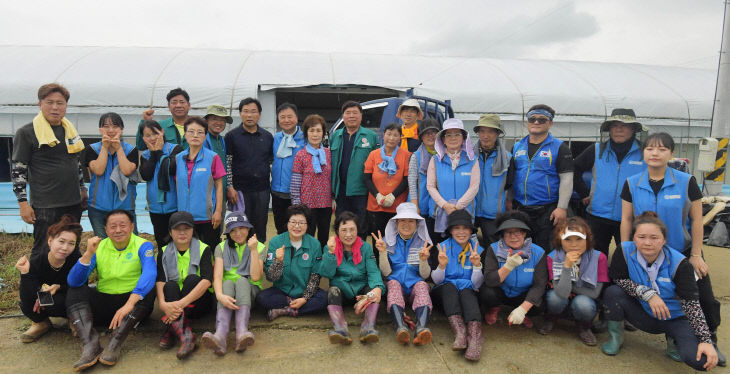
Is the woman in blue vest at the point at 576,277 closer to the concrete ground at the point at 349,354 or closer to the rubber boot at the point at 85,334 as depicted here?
the concrete ground at the point at 349,354

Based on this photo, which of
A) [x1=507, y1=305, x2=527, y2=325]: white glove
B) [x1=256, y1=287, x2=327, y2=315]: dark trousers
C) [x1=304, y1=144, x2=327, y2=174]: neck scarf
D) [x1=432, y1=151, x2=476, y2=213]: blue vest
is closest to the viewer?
[x1=507, y1=305, x2=527, y2=325]: white glove

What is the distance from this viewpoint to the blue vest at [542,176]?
358 cm

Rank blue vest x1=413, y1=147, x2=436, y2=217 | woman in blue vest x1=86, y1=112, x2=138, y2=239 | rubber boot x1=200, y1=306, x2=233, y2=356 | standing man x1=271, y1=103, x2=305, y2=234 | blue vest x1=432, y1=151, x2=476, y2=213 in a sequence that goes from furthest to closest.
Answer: standing man x1=271, y1=103, x2=305, y2=234, blue vest x1=413, y1=147, x2=436, y2=217, blue vest x1=432, y1=151, x2=476, y2=213, woman in blue vest x1=86, y1=112, x2=138, y2=239, rubber boot x1=200, y1=306, x2=233, y2=356

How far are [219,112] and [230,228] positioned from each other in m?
1.32

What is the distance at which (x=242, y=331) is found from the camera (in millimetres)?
2818

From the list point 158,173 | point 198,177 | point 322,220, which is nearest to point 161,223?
point 158,173

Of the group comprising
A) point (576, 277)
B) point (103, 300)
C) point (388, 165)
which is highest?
point (388, 165)

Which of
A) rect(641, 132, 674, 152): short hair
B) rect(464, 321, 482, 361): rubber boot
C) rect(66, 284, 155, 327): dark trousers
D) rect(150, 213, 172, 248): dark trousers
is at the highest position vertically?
rect(641, 132, 674, 152): short hair

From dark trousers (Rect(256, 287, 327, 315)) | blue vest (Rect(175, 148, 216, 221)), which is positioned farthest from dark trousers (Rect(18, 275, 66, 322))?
dark trousers (Rect(256, 287, 327, 315))

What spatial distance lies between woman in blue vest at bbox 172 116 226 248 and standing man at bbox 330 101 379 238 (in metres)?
1.15

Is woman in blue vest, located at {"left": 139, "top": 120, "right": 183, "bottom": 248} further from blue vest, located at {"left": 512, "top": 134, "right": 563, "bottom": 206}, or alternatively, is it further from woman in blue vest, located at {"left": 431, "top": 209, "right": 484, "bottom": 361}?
blue vest, located at {"left": 512, "top": 134, "right": 563, "bottom": 206}

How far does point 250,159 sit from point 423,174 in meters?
1.71

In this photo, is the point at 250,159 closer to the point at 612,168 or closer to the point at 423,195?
the point at 423,195

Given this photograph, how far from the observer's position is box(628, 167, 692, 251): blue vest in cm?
300
